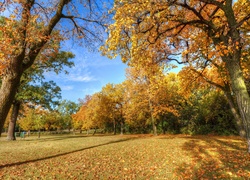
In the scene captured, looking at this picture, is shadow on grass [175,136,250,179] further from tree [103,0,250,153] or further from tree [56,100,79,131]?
tree [56,100,79,131]

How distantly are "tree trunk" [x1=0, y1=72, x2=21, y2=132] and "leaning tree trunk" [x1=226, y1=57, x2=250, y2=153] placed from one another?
26.6ft

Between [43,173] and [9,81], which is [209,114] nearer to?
[43,173]

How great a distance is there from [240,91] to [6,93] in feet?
27.8

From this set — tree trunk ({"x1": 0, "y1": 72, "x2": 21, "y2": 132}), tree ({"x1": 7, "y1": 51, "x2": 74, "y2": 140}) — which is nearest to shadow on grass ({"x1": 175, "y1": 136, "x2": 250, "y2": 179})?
tree trunk ({"x1": 0, "y1": 72, "x2": 21, "y2": 132})

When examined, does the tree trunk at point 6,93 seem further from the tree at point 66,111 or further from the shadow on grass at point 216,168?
the tree at point 66,111

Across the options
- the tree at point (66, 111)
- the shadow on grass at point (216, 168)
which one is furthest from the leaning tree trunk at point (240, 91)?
the tree at point (66, 111)

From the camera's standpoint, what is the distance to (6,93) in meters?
5.54

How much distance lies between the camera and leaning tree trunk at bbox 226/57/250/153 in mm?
5918

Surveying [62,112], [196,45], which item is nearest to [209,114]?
[196,45]

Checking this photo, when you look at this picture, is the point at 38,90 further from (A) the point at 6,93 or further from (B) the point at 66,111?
(B) the point at 66,111

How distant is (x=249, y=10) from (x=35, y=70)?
22882 millimetres

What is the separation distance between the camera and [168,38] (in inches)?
394

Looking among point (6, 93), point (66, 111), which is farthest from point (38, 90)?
point (66, 111)

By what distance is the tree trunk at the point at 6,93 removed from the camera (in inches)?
213
